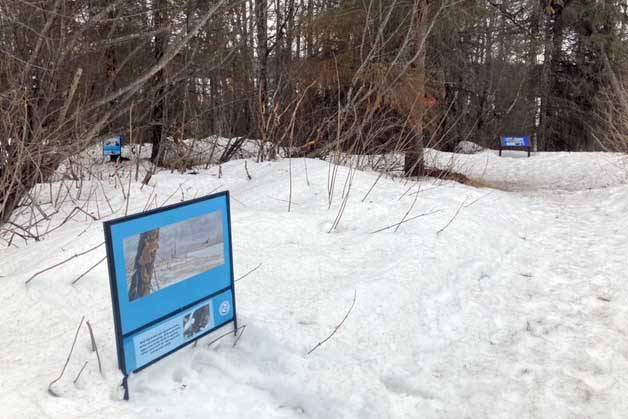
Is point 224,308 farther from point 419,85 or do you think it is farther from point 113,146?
point 113,146

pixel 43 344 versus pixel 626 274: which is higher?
pixel 43 344

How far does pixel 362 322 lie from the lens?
10.1ft

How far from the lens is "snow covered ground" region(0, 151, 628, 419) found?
2289 millimetres

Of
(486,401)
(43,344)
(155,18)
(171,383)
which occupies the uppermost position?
(155,18)

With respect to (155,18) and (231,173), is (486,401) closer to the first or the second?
(231,173)

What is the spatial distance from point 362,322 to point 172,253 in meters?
1.32

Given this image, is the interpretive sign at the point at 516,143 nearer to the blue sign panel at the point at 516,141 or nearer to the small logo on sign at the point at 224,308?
the blue sign panel at the point at 516,141

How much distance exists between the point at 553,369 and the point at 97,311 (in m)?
2.49

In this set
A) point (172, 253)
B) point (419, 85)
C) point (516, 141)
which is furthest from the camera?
point (516, 141)

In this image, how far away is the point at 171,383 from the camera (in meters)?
2.30

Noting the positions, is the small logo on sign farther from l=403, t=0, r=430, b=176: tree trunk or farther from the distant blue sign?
l=403, t=0, r=430, b=176: tree trunk

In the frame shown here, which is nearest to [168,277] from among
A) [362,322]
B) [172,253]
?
[172,253]

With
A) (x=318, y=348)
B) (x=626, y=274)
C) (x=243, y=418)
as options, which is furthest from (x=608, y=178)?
(x=243, y=418)

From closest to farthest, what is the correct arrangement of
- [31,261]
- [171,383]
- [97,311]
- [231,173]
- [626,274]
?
[171,383] → [97,311] → [31,261] → [626,274] → [231,173]
